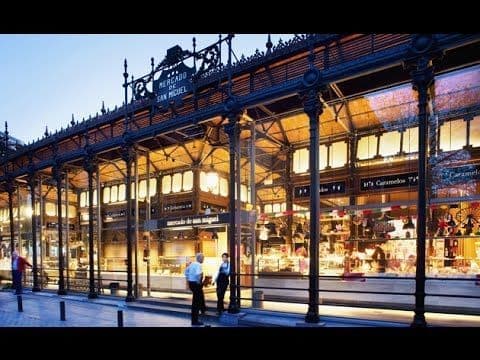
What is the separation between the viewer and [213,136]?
14984mm

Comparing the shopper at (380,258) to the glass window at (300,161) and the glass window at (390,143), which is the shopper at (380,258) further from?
the glass window at (300,161)

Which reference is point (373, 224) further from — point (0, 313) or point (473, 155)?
point (0, 313)

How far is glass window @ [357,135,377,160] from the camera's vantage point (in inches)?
591

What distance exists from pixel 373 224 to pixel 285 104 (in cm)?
553

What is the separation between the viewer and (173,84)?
1404 cm

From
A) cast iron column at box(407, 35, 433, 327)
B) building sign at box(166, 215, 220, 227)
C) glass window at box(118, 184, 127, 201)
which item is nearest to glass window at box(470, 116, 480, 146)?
cast iron column at box(407, 35, 433, 327)

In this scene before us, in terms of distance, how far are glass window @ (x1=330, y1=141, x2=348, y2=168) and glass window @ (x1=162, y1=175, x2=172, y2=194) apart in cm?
961

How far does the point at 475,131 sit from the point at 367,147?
364 centimetres

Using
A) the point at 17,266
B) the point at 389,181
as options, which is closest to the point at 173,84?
the point at 389,181

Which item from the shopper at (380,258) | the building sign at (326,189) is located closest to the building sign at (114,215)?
the building sign at (326,189)

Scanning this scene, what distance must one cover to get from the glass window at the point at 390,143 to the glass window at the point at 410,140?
0.24 meters

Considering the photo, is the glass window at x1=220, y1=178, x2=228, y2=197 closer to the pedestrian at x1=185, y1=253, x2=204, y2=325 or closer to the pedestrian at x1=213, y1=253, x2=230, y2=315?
the pedestrian at x1=213, y1=253, x2=230, y2=315

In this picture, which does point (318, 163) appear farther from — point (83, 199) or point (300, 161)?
point (83, 199)
